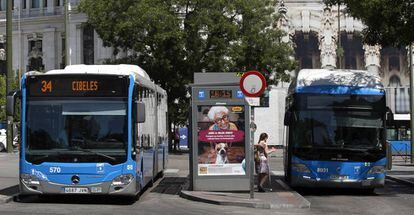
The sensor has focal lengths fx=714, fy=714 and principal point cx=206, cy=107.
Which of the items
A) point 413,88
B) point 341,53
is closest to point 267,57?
point 413,88

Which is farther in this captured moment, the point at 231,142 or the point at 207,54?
the point at 207,54

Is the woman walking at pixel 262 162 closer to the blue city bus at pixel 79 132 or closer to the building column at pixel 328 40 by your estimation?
the blue city bus at pixel 79 132

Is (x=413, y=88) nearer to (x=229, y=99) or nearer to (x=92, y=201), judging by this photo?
(x=229, y=99)

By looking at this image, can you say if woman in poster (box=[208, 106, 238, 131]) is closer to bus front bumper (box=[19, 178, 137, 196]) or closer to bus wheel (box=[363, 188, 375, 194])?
bus front bumper (box=[19, 178, 137, 196])

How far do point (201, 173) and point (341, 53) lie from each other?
152 ft

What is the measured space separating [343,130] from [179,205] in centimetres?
524

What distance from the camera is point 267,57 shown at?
148 ft

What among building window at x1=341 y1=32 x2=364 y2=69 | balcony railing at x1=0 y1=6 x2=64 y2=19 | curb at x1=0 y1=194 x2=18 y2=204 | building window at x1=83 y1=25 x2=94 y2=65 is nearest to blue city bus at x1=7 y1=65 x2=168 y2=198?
curb at x1=0 y1=194 x2=18 y2=204

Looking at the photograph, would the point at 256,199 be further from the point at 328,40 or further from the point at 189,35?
the point at 328,40

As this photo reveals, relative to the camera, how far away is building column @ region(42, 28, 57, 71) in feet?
257

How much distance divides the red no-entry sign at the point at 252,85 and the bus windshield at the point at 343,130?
3.12 metres

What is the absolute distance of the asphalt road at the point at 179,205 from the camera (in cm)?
1427

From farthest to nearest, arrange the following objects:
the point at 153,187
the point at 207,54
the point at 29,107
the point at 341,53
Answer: the point at 341,53 → the point at 207,54 → the point at 153,187 → the point at 29,107

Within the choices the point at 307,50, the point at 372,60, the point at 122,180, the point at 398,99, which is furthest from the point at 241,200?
the point at 307,50
